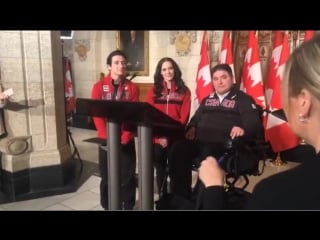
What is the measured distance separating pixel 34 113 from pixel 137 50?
2.58 meters

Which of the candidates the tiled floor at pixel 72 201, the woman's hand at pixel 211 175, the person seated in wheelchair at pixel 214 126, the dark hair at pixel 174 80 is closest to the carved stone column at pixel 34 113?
the tiled floor at pixel 72 201

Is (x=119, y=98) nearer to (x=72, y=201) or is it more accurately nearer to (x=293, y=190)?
(x=72, y=201)

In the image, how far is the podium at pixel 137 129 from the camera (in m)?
1.14

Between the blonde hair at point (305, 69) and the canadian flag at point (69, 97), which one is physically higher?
the blonde hair at point (305, 69)

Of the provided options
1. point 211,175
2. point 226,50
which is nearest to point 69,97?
point 226,50

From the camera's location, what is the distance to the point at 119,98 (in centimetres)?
199

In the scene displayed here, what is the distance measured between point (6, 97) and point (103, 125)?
846mm

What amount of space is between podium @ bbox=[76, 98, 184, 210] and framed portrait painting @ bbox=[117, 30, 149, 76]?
322 centimetres

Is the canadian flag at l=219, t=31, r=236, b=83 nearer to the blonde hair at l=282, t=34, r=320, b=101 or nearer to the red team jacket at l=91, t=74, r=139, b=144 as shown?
the red team jacket at l=91, t=74, r=139, b=144

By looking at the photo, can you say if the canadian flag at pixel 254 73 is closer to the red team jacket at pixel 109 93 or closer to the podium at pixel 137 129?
the red team jacket at pixel 109 93

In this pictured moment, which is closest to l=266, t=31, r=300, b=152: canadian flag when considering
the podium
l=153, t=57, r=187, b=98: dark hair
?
l=153, t=57, r=187, b=98: dark hair

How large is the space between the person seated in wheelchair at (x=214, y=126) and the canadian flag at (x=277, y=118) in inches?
48.2

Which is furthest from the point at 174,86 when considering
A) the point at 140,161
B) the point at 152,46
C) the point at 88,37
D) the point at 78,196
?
the point at 88,37

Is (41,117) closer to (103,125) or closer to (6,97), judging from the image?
(6,97)
